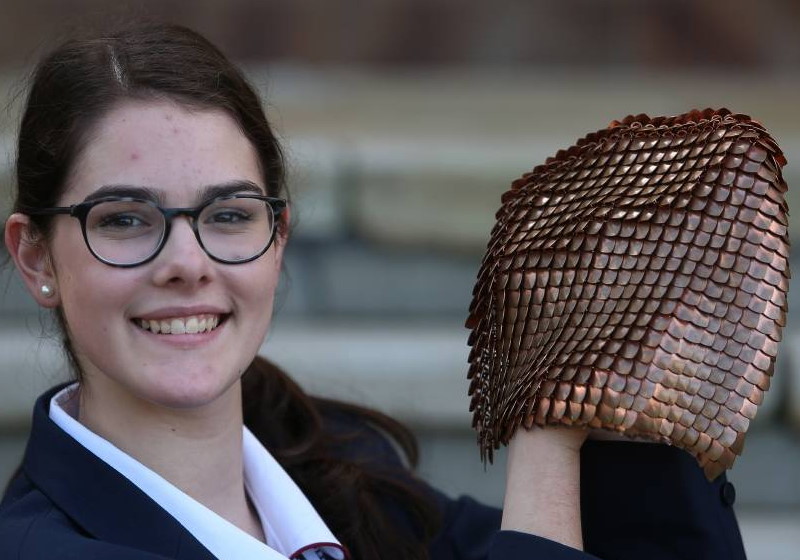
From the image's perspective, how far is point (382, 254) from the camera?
3.12 metres

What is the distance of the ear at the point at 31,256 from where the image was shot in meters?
1.51

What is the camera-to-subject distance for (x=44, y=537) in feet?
4.46

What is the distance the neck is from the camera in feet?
4.93

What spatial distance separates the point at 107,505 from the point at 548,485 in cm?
49

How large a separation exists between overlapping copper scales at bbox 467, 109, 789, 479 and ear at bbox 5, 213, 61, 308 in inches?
21.0

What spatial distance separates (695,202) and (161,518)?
0.67 m

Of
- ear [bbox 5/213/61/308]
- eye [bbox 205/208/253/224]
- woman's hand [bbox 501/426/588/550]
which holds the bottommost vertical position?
woman's hand [bbox 501/426/588/550]

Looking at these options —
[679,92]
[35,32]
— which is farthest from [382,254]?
[35,32]

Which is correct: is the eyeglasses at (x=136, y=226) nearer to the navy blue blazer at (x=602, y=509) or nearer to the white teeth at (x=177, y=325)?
the white teeth at (x=177, y=325)

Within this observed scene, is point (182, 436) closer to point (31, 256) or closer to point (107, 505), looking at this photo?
point (107, 505)

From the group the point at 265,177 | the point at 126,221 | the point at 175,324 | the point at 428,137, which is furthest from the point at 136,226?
the point at 428,137

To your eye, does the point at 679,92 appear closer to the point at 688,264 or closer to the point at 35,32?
the point at 35,32

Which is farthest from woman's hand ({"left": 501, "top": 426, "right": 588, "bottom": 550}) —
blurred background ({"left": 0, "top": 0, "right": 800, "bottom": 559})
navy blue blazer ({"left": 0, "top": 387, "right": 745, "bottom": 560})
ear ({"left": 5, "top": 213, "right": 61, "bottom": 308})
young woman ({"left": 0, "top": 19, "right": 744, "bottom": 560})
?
blurred background ({"left": 0, "top": 0, "right": 800, "bottom": 559})

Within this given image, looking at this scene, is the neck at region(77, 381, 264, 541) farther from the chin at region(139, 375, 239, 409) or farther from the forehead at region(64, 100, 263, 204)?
the forehead at region(64, 100, 263, 204)
